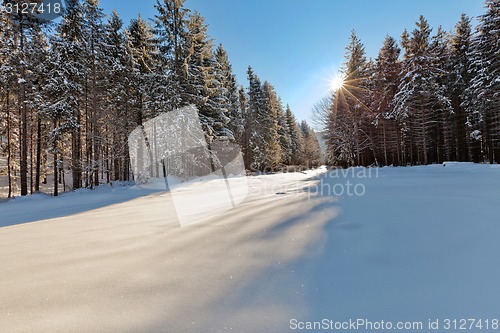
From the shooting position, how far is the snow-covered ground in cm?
124

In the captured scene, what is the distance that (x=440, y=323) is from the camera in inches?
45.6

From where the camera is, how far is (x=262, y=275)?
1.65 metres

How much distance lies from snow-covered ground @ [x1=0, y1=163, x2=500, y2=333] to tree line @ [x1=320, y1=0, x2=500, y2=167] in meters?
21.1

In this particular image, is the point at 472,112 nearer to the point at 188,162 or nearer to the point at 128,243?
the point at 188,162

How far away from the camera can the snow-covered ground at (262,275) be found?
4.06 feet


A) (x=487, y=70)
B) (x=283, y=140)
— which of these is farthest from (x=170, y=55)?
(x=283, y=140)

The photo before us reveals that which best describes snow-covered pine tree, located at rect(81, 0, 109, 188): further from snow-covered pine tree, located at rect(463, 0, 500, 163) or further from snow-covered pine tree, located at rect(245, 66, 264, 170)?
snow-covered pine tree, located at rect(463, 0, 500, 163)

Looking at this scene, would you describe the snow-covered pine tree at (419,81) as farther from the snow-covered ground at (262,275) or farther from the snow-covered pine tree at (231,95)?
the snow-covered ground at (262,275)

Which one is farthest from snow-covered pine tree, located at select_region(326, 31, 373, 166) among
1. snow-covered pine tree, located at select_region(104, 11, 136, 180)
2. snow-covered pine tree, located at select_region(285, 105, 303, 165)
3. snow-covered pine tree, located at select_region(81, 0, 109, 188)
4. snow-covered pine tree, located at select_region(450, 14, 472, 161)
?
snow-covered pine tree, located at select_region(81, 0, 109, 188)

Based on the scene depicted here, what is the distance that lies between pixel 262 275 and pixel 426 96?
2386 cm

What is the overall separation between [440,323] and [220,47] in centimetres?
3004

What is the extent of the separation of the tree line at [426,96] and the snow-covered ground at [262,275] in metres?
21.1

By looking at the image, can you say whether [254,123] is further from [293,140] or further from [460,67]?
[460,67]

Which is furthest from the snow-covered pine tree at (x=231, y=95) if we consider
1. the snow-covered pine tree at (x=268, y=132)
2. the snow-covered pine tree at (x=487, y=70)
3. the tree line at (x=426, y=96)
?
the snow-covered pine tree at (x=487, y=70)
